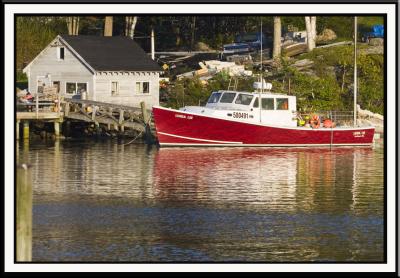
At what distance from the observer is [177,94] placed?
58250mm

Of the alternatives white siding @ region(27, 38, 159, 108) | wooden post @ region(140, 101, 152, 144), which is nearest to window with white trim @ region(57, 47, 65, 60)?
white siding @ region(27, 38, 159, 108)

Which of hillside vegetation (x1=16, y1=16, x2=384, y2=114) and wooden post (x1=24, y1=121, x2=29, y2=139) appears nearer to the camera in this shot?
wooden post (x1=24, y1=121, x2=29, y2=139)

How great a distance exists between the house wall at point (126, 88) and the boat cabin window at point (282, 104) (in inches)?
436

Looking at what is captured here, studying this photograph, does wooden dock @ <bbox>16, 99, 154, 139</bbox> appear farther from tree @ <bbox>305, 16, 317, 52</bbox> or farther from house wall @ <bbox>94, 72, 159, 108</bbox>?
tree @ <bbox>305, 16, 317, 52</bbox>

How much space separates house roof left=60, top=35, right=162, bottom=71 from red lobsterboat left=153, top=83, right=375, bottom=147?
32.2ft

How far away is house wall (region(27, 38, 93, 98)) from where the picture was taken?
57.2 m

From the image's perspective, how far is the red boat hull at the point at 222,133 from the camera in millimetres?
47406

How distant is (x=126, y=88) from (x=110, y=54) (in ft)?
7.77

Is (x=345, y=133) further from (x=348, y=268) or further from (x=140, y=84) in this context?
(x=348, y=268)

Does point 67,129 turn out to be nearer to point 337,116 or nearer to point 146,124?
point 146,124

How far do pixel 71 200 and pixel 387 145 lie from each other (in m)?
12.9

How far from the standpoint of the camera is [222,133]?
48219 mm

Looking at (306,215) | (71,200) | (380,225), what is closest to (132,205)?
(71,200)

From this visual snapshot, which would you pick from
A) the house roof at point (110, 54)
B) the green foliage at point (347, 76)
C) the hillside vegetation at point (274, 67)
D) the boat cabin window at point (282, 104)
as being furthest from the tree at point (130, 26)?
the boat cabin window at point (282, 104)
